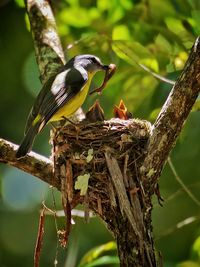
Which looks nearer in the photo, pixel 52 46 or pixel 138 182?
pixel 138 182

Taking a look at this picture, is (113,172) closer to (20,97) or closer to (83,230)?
(83,230)

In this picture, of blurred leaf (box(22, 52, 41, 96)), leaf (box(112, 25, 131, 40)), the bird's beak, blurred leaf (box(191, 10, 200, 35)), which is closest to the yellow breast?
the bird's beak

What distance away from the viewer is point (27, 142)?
5492 millimetres

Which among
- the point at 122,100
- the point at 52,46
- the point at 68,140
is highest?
the point at 52,46

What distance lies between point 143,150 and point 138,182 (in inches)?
12.0

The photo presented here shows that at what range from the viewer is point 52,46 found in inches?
259

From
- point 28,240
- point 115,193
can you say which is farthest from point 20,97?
point 115,193

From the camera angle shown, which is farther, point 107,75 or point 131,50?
point 107,75

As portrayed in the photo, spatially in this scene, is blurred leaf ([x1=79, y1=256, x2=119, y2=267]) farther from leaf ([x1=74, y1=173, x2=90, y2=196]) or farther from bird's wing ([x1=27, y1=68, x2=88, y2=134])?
bird's wing ([x1=27, y1=68, x2=88, y2=134])

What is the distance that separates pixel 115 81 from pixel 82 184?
1911mm

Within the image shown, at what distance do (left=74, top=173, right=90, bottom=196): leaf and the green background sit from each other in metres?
1.01

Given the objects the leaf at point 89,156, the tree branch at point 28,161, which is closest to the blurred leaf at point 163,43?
the leaf at point 89,156

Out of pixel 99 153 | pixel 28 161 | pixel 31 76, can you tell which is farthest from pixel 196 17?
pixel 31 76

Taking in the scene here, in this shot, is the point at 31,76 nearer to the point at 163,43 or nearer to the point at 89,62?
the point at 89,62
